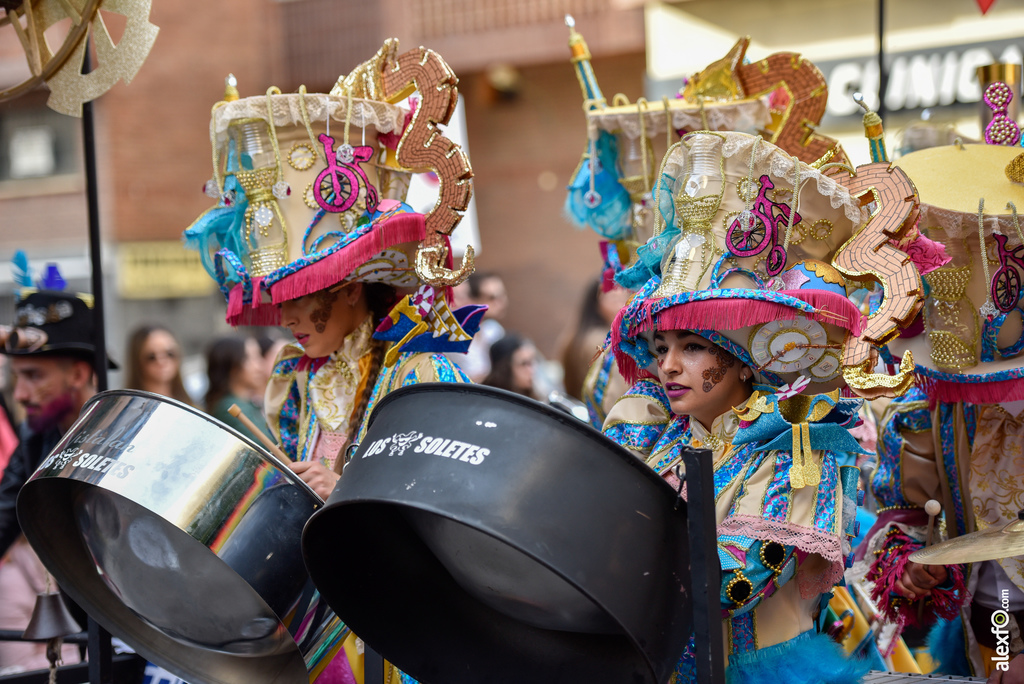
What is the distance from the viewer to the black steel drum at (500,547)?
133 cm

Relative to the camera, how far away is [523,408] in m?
1.39

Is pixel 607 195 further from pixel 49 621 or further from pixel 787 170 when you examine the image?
pixel 49 621

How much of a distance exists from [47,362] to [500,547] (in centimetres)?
207

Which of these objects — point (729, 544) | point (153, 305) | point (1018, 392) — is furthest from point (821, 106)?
point (153, 305)

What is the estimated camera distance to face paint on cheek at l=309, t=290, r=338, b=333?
240 centimetres

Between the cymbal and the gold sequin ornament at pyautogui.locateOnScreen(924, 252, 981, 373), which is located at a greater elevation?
the gold sequin ornament at pyautogui.locateOnScreen(924, 252, 981, 373)

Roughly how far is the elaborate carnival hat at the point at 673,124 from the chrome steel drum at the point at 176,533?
1.37 meters

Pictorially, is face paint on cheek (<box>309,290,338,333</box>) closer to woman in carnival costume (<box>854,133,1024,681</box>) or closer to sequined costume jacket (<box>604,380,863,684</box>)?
sequined costume jacket (<box>604,380,863,684</box>)

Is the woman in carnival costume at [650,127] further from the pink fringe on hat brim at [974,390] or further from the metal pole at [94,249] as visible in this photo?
the metal pole at [94,249]

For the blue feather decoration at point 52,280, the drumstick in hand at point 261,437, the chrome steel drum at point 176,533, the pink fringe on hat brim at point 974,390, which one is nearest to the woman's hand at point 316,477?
the drumstick in hand at point 261,437

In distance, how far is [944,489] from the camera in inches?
90.5

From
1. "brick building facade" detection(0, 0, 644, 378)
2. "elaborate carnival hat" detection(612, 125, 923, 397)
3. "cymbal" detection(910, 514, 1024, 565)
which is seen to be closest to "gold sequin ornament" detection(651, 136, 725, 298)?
"elaborate carnival hat" detection(612, 125, 923, 397)

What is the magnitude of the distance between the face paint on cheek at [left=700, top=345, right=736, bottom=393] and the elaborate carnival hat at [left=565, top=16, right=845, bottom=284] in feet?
2.80

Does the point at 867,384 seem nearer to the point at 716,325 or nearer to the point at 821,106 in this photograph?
the point at 716,325
